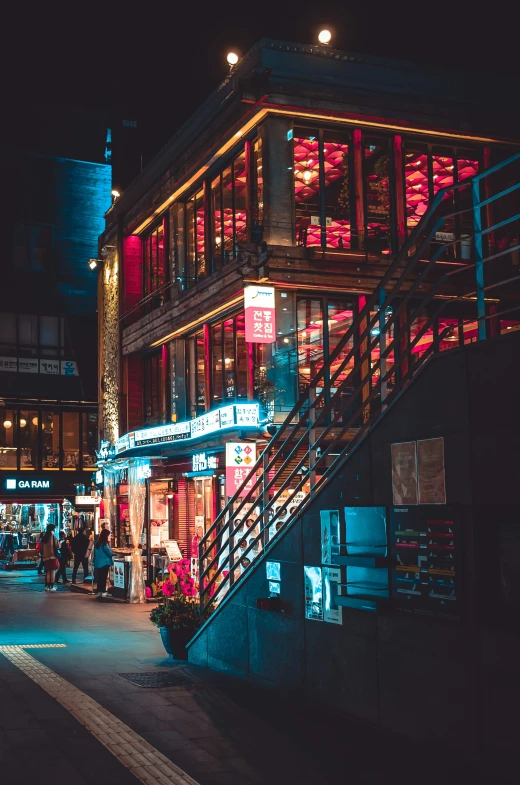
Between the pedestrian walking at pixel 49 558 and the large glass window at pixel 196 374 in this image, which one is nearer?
the large glass window at pixel 196 374

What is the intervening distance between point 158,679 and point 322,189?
13.2m

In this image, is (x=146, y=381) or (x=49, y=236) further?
(x=49, y=236)

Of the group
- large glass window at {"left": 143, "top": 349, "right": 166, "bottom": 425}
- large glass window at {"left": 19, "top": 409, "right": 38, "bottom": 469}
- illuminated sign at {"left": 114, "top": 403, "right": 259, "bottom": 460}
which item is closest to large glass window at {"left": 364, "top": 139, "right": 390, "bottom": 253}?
illuminated sign at {"left": 114, "top": 403, "right": 259, "bottom": 460}

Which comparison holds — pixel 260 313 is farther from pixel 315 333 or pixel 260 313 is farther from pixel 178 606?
pixel 178 606

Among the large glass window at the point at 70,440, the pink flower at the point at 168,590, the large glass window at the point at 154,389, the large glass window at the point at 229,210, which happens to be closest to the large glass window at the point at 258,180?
the large glass window at the point at 229,210

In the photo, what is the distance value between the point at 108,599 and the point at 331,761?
1595 centimetres

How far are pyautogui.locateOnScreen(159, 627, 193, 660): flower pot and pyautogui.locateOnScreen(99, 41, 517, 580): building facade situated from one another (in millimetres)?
5400

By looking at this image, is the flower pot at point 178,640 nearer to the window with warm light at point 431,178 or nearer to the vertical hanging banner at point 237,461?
the vertical hanging banner at point 237,461

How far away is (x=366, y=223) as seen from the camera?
71.1 feet

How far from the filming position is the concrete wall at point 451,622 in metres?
6.91

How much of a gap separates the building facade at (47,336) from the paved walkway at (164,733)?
34.4 metres

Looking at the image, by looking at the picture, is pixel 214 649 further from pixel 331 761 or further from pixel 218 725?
pixel 331 761

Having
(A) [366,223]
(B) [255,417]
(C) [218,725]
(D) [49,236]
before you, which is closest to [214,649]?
(C) [218,725]

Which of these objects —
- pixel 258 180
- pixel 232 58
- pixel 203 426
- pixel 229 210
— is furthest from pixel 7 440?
pixel 258 180
